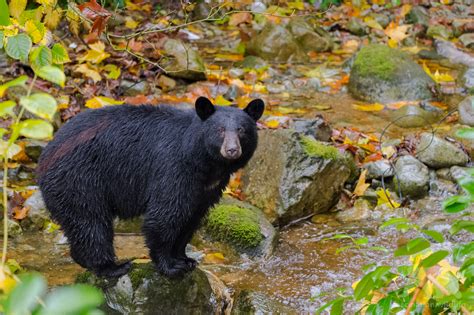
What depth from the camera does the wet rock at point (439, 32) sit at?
44.2 ft

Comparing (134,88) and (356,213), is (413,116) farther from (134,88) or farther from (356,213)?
(134,88)

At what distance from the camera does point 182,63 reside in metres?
10.6

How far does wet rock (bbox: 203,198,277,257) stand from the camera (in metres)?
6.55

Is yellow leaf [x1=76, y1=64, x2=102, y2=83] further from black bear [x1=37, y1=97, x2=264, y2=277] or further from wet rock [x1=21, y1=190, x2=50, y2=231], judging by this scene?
black bear [x1=37, y1=97, x2=264, y2=277]

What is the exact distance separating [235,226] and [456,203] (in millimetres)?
4909

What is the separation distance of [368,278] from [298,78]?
375 inches

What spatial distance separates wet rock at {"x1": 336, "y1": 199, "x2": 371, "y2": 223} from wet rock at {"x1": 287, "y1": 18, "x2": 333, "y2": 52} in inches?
227

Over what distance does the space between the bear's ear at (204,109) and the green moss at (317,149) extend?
8.98 feet

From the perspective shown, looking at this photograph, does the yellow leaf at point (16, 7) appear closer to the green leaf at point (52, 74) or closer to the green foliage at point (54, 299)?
the green leaf at point (52, 74)

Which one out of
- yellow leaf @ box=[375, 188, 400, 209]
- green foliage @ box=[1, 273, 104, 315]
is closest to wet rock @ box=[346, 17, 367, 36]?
yellow leaf @ box=[375, 188, 400, 209]

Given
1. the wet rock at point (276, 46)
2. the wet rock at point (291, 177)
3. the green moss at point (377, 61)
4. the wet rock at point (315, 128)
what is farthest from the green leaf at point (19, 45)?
the wet rock at point (276, 46)

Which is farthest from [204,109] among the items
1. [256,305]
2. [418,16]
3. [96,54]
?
[418,16]

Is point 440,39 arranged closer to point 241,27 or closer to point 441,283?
point 241,27

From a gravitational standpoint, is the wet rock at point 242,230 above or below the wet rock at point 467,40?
above
